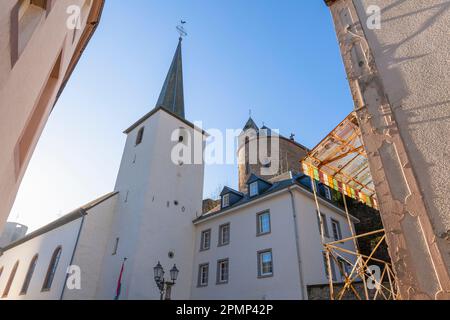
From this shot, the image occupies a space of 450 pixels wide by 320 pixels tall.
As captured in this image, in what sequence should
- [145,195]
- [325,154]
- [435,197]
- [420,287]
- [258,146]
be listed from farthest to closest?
[258,146] < [145,195] < [325,154] < [435,197] < [420,287]

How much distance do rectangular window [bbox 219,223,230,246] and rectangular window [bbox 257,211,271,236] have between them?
2.52 meters

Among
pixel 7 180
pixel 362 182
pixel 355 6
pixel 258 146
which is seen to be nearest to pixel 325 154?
pixel 362 182

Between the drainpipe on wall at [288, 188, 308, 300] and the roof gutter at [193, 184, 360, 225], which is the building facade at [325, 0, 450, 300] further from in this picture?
the roof gutter at [193, 184, 360, 225]

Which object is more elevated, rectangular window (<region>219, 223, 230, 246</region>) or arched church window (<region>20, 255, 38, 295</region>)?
rectangular window (<region>219, 223, 230, 246</region>)

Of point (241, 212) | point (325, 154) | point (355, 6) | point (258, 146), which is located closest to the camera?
point (355, 6)

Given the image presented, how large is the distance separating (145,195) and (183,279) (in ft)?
19.7

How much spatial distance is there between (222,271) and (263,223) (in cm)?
389

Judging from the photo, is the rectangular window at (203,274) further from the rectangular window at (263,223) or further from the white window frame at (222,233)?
the rectangular window at (263,223)

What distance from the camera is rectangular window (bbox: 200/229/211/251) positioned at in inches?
775

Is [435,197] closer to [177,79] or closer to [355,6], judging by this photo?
[355,6]

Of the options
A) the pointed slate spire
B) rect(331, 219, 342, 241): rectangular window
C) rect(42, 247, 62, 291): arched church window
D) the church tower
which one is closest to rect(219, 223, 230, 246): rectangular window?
the church tower

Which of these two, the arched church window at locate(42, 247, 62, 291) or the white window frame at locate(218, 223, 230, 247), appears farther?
the arched church window at locate(42, 247, 62, 291)

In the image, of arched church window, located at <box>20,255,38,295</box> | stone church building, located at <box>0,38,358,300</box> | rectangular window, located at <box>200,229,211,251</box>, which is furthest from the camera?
arched church window, located at <box>20,255,38,295</box>
